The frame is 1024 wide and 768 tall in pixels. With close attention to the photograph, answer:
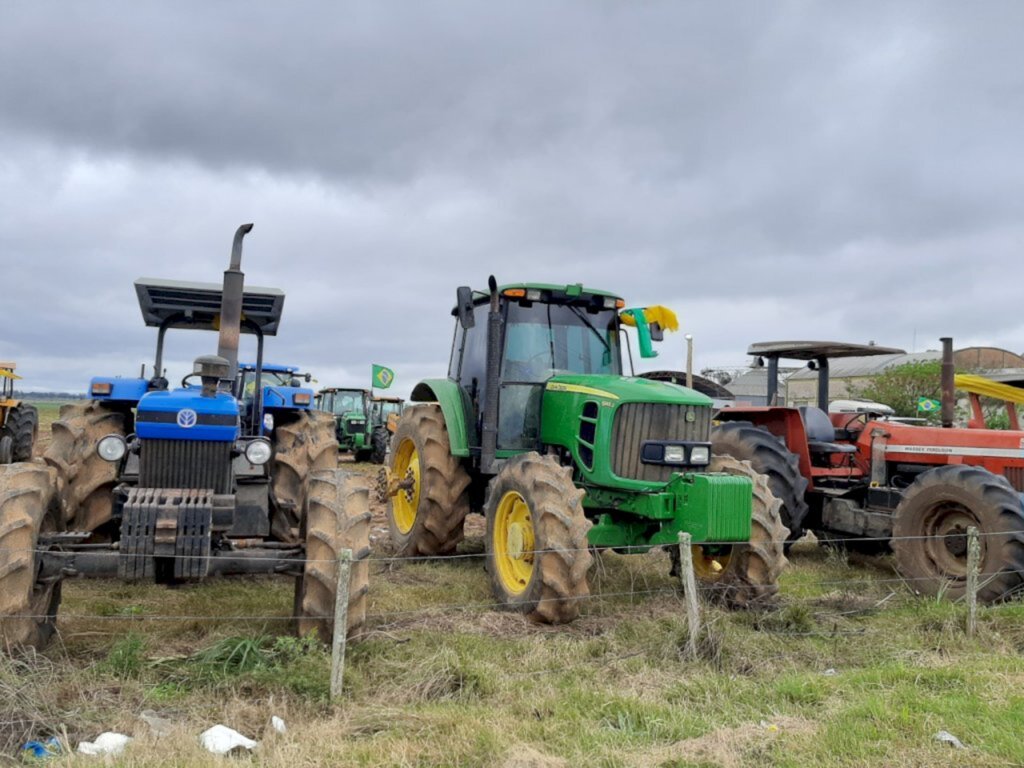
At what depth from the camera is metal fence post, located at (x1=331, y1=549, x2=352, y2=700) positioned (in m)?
4.23

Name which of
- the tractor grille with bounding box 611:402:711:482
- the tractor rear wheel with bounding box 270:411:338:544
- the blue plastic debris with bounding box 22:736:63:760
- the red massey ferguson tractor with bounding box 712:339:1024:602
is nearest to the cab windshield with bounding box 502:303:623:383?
the tractor grille with bounding box 611:402:711:482

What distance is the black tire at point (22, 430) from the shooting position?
14.0m

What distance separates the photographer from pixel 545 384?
23.7 feet

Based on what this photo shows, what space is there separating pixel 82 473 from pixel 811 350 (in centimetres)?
722

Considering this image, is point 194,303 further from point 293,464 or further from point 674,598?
point 674,598

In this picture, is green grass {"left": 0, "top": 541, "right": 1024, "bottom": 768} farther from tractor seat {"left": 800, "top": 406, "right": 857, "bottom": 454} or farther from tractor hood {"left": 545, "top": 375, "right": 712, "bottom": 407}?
tractor seat {"left": 800, "top": 406, "right": 857, "bottom": 454}

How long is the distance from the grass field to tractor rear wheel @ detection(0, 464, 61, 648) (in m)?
0.16

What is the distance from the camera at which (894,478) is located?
855cm

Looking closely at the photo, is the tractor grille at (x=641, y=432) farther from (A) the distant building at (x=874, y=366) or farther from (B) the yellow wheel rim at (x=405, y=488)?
(A) the distant building at (x=874, y=366)

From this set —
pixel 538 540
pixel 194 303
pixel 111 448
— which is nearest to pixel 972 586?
pixel 538 540

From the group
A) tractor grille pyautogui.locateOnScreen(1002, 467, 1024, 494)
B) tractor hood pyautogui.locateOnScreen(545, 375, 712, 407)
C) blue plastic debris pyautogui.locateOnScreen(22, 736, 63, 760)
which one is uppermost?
tractor hood pyautogui.locateOnScreen(545, 375, 712, 407)

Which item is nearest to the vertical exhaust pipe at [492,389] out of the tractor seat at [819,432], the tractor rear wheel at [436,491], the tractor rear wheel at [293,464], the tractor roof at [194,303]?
the tractor rear wheel at [436,491]

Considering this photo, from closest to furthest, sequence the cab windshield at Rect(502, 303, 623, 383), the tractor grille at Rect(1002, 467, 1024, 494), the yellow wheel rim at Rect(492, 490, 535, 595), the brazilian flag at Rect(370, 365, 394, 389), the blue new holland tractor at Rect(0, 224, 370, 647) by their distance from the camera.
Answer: the blue new holland tractor at Rect(0, 224, 370, 647) → the yellow wheel rim at Rect(492, 490, 535, 595) → the cab windshield at Rect(502, 303, 623, 383) → the tractor grille at Rect(1002, 467, 1024, 494) → the brazilian flag at Rect(370, 365, 394, 389)

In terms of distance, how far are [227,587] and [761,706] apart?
4.04 metres
